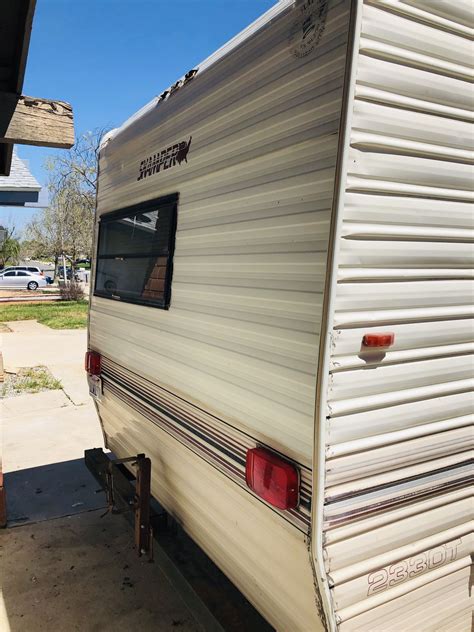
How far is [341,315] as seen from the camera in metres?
1.60

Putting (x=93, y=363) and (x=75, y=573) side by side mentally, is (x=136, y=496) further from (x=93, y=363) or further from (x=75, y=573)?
(x=93, y=363)

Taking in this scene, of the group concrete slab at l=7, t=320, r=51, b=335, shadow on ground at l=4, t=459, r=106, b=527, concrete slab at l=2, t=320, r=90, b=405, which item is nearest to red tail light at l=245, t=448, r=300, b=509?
shadow on ground at l=4, t=459, r=106, b=527

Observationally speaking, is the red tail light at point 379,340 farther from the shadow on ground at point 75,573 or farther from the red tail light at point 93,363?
the red tail light at point 93,363

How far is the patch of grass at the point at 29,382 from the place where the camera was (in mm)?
7801

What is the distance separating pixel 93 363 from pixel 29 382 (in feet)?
15.9

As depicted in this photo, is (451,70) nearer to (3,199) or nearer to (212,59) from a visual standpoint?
(212,59)

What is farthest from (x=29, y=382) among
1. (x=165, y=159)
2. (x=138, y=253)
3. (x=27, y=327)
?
(x=27, y=327)

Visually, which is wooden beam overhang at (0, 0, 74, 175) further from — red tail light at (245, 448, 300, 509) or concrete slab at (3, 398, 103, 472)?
concrete slab at (3, 398, 103, 472)

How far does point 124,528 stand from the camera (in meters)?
3.92

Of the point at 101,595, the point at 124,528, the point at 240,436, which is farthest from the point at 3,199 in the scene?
the point at 240,436

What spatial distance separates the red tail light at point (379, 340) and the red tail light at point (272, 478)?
515mm

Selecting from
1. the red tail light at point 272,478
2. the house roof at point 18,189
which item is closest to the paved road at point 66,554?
the red tail light at point 272,478

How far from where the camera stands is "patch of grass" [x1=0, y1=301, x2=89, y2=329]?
1563 cm

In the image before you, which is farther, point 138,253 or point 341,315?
point 138,253
